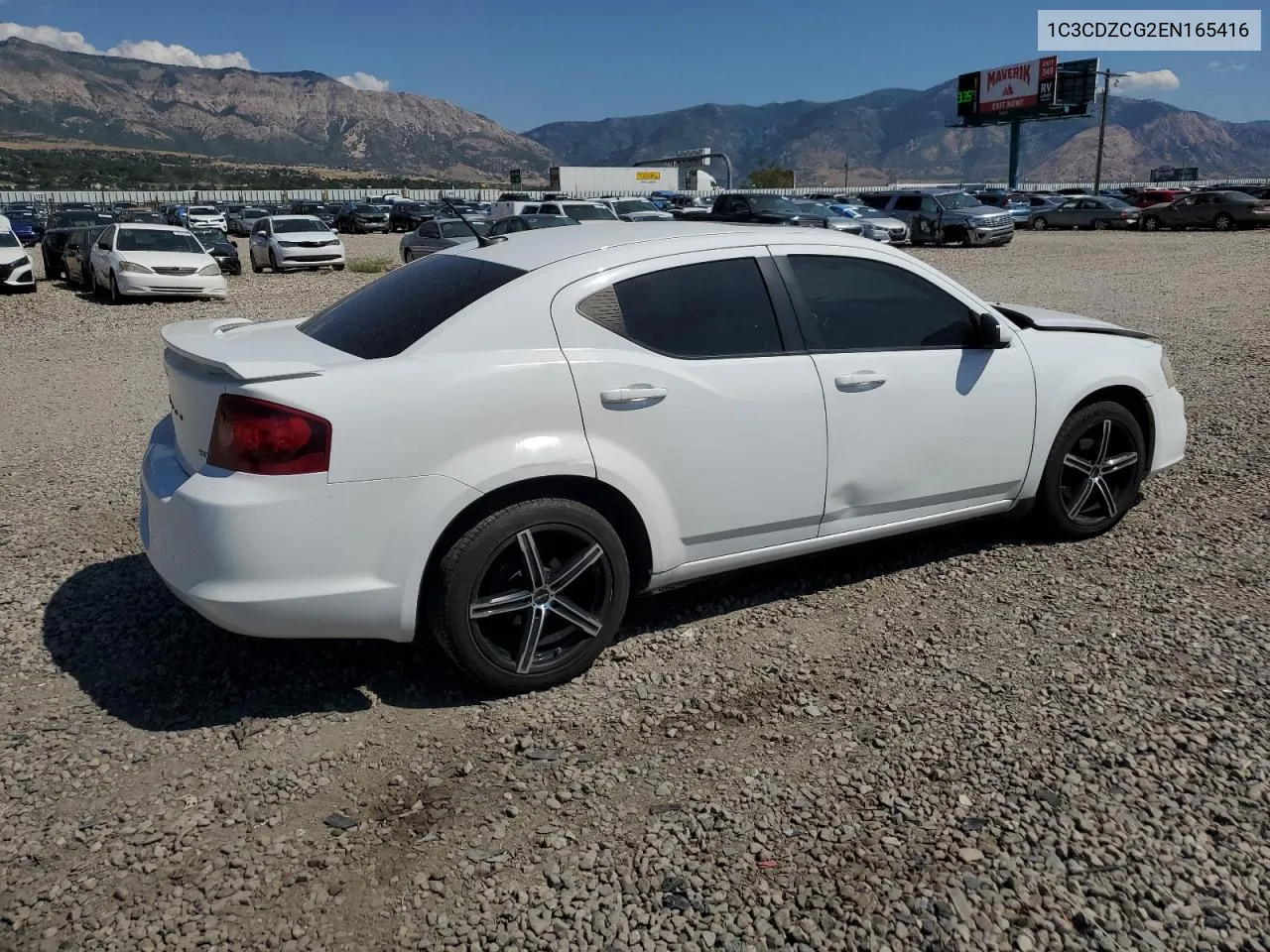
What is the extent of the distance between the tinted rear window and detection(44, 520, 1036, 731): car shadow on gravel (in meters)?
1.11

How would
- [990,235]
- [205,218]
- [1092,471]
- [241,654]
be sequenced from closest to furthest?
[241,654]
[1092,471]
[990,235]
[205,218]

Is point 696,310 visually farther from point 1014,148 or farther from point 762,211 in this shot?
point 1014,148

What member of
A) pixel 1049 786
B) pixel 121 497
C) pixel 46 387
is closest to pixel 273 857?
pixel 1049 786

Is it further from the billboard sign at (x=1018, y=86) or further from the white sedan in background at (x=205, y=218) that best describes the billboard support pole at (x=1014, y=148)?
the white sedan in background at (x=205, y=218)

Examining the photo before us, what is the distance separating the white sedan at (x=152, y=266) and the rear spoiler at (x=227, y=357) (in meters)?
14.4

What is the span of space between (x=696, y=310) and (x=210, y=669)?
232cm

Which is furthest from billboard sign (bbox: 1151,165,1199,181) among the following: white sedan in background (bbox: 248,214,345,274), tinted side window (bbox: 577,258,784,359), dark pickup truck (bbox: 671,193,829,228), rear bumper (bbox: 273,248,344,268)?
tinted side window (bbox: 577,258,784,359)

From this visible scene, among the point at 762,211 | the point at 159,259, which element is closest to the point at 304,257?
the point at 159,259

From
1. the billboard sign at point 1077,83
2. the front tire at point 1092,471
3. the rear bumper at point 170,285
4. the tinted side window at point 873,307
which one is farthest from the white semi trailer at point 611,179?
the tinted side window at point 873,307

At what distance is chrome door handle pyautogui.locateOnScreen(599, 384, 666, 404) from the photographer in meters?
3.52

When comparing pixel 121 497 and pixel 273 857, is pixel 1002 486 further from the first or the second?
pixel 121 497

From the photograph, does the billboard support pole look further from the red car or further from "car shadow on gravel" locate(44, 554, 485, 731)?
"car shadow on gravel" locate(44, 554, 485, 731)

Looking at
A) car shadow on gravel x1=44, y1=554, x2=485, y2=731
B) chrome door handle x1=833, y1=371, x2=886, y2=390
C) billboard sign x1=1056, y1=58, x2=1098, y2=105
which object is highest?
billboard sign x1=1056, y1=58, x2=1098, y2=105

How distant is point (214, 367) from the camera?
329 centimetres
